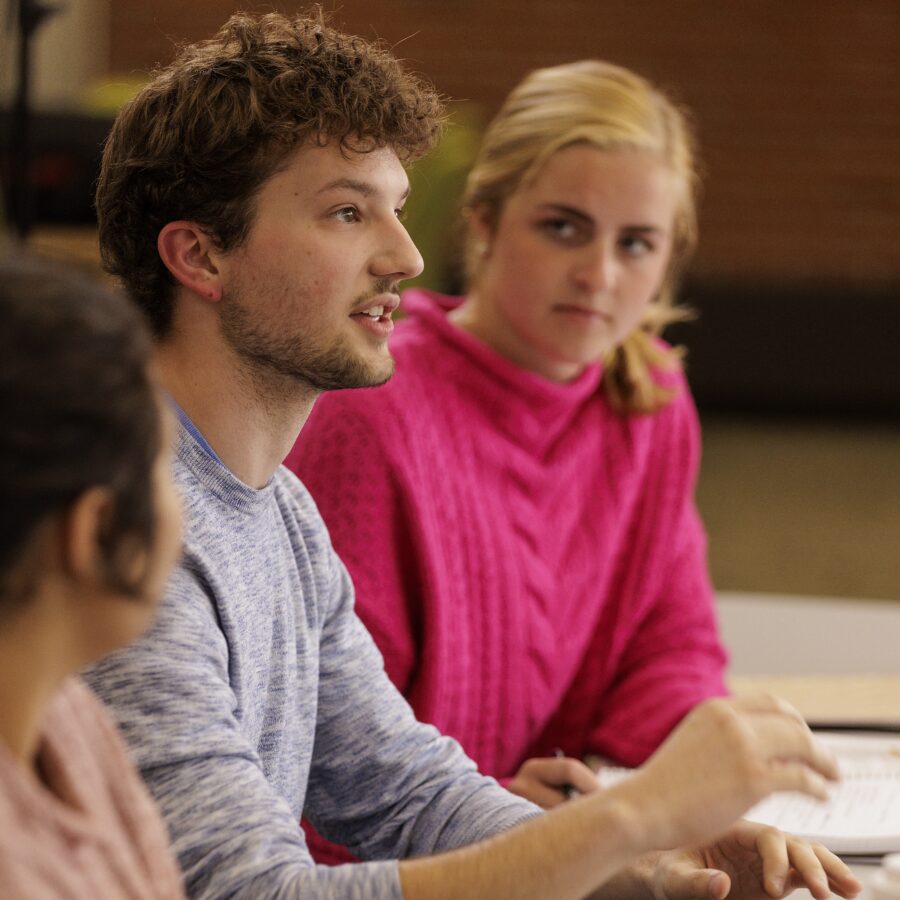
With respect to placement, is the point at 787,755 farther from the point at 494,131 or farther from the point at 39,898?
the point at 494,131

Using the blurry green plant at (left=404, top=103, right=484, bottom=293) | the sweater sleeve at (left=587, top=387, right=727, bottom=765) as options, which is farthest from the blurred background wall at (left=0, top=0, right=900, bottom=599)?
the sweater sleeve at (left=587, top=387, right=727, bottom=765)

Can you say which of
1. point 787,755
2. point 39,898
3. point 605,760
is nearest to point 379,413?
point 605,760

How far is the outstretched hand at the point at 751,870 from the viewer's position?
3.85 feet

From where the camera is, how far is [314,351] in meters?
1.13

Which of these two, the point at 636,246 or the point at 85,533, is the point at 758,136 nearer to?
the point at 636,246

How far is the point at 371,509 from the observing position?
1.66 m

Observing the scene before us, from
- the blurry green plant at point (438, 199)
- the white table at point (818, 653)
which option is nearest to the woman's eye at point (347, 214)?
the white table at point (818, 653)

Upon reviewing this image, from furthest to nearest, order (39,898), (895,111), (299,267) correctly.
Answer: (895,111) < (299,267) < (39,898)

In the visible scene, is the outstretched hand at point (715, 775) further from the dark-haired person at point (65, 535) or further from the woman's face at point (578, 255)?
the woman's face at point (578, 255)

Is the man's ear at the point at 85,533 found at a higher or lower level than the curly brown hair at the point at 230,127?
lower

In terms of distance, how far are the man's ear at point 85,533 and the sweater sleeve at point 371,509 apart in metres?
0.94

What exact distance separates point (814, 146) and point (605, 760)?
5.26 metres

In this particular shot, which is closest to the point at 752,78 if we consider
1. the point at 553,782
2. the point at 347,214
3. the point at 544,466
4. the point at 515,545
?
the point at 544,466

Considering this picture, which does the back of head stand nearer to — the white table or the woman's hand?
the woman's hand
